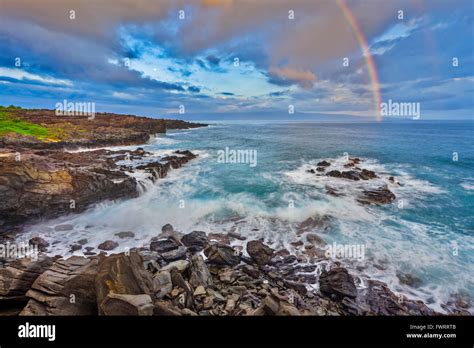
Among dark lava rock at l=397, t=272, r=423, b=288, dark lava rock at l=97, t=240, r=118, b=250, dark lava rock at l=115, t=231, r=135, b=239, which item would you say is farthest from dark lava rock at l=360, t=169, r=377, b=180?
dark lava rock at l=97, t=240, r=118, b=250

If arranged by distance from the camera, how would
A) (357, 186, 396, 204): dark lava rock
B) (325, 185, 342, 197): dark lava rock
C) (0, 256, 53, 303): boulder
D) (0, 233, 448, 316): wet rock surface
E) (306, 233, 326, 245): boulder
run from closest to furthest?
1. (0, 233, 448, 316): wet rock surface
2. (0, 256, 53, 303): boulder
3. (306, 233, 326, 245): boulder
4. (357, 186, 396, 204): dark lava rock
5. (325, 185, 342, 197): dark lava rock

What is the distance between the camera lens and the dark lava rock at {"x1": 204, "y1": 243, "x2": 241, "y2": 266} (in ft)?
32.2

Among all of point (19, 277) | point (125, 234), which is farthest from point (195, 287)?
point (125, 234)

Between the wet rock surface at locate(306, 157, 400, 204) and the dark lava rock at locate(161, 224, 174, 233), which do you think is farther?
the wet rock surface at locate(306, 157, 400, 204)

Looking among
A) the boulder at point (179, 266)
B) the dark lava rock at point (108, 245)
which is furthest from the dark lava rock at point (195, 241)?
the dark lava rock at point (108, 245)

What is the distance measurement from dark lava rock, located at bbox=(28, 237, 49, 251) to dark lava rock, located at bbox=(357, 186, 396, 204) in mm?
20450

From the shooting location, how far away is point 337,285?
8.37m

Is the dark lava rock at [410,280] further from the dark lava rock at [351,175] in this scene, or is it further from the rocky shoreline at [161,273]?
the dark lava rock at [351,175]

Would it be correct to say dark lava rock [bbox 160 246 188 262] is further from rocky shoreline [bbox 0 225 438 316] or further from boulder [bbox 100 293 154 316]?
boulder [bbox 100 293 154 316]

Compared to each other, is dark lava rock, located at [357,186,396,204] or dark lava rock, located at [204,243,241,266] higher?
dark lava rock, located at [357,186,396,204]

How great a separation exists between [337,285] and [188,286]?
5468mm

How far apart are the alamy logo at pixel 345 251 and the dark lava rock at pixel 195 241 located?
6.13 metres
